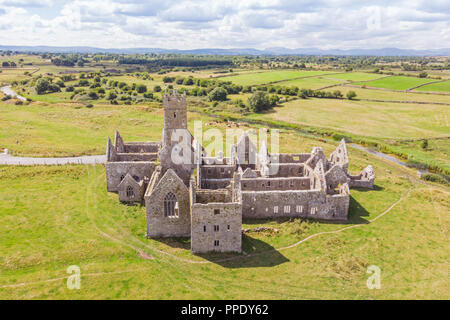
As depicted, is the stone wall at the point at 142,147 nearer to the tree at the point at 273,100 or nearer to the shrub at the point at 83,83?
the tree at the point at 273,100

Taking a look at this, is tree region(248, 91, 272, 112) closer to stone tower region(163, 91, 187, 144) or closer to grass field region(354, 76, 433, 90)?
grass field region(354, 76, 433, 90)

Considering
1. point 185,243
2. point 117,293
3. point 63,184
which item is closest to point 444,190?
point 185,243

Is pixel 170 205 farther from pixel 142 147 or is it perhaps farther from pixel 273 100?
pixel 273 100

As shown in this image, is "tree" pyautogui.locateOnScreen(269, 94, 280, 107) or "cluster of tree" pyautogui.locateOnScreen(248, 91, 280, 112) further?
"tree" pyautogui.locateOnScreen(269, 94, 280, 107)

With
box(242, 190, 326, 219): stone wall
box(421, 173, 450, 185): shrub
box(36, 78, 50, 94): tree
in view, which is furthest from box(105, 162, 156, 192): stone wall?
box(36, 78, 50, 94): tree

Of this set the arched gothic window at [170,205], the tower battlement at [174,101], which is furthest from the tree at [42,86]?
the arched gothic window at [170,205]
